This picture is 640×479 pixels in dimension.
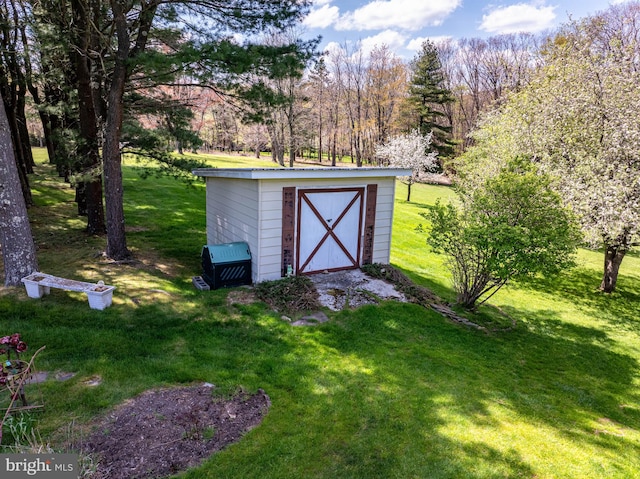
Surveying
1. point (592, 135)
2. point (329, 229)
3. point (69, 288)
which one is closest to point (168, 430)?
point (69, 288)

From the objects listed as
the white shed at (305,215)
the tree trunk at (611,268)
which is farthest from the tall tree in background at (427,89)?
the white shed at (305,215)

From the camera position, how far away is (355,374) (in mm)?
5055

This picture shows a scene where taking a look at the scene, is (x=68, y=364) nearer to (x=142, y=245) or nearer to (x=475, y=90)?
(x=142, y=245)

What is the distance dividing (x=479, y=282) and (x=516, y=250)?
1444 mm

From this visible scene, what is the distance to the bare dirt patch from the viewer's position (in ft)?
10.4

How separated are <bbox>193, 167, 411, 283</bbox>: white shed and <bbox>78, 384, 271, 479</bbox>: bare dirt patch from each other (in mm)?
3638

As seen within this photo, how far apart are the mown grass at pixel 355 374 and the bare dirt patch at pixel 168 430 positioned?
16 centimetres

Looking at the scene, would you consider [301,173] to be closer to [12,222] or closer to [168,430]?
[12,222]

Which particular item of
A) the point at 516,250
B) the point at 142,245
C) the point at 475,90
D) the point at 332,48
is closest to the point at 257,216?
the point at 142,245

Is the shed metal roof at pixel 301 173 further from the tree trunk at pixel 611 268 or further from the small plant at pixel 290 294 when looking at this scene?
the tree trunk at pixel 611 268

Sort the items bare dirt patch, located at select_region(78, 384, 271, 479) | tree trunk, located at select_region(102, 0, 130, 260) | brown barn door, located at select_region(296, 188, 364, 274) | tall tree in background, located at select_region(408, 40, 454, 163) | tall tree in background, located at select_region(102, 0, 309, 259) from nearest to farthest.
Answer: bare dirt patch, located at select_region(78, 384, 271, 479)
tall tree in background, located at select_region(102, 0, 309, 259)
tree trunk, located at select_region(102, 0, 130, 260)
brown barn door, located at select_region(296, 188, 364, 274)
tall tree in background, located at select_region(408, 40, 454, 163)

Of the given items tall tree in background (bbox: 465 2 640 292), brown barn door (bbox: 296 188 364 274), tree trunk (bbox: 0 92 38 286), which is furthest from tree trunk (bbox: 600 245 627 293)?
tree trunk (bbox: 0 92 38 286)

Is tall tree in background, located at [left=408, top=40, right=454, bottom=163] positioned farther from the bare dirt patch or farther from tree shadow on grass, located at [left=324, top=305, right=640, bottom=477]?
the bare dirt patch

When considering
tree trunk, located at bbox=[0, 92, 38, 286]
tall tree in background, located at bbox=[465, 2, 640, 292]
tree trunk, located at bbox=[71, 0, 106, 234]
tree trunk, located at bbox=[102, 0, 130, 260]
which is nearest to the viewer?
tree trunk, located at bbox=[0, 92, 38, 286]
